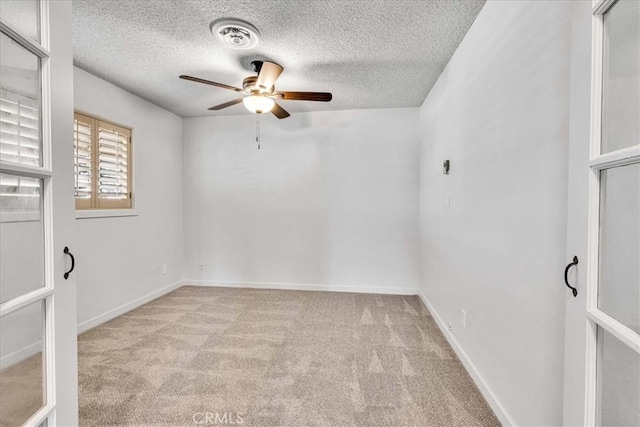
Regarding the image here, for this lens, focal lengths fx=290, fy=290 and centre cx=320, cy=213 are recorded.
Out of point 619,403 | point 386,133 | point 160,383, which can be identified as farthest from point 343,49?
point 160,383

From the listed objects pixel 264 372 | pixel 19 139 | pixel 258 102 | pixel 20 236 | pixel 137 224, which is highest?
pixel 258 102

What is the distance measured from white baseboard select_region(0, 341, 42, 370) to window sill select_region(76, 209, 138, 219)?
2354 millimetres

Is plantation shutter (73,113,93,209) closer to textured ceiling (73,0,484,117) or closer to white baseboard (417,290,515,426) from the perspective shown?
textured ceiling (73,0,484,117)

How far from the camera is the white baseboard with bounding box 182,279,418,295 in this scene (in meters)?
3.99

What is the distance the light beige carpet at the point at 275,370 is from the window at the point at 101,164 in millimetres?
1286

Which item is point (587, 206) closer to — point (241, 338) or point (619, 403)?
point (619, 403)

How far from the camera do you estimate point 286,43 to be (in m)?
2.32

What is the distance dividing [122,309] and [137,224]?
971 mm

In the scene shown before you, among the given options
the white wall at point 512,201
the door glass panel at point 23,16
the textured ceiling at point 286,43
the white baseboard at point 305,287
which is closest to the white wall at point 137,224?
the textured ceiling at point 286,43

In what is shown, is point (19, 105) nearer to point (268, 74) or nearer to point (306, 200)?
point (268, 74)

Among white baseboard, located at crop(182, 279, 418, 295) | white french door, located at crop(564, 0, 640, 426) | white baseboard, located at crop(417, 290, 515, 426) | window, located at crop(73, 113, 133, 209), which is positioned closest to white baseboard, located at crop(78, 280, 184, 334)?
white baseboard, located at crop(182, 279, 418, 295)

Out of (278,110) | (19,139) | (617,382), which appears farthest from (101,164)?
(617,382)

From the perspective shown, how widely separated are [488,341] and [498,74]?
1.61 m

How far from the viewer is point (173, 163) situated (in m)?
4.13
